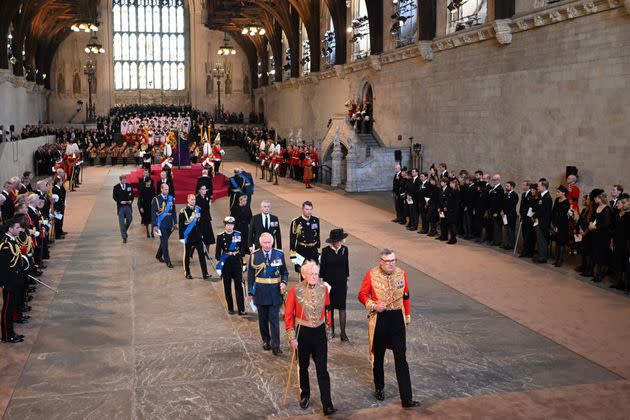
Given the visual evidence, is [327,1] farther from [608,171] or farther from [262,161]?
[608,171]

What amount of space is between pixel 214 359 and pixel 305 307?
218 cm

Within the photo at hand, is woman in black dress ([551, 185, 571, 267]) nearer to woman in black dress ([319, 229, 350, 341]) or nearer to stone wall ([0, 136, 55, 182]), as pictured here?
woman in black dress ([319, 229, 350, 341])

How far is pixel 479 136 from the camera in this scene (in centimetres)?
2027

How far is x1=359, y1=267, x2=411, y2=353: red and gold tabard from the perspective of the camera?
6.67m

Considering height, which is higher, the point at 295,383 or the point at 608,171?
the point at 608,171

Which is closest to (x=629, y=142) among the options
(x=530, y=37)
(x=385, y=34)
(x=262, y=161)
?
(x=530, y=37)

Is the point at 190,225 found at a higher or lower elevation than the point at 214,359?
higher

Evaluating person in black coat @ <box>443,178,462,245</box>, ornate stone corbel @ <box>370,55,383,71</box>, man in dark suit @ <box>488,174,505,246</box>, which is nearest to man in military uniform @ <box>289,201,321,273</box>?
man in dark suit @ <box>488,174,505,246</box>

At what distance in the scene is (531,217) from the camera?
13539mm

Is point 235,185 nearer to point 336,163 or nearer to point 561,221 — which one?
point 561,221

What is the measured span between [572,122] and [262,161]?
60.0 feet

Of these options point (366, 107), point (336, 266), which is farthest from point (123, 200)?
point (366, 107)

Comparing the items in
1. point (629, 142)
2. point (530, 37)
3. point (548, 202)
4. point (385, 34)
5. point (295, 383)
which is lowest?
point (295, 383)

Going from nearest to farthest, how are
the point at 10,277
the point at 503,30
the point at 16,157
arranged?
the point at 10,277
the point at 503,30
the point at 16,157
